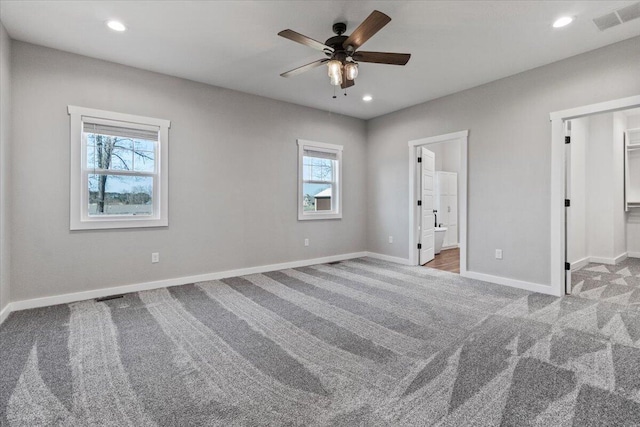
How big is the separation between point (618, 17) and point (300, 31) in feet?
9.46

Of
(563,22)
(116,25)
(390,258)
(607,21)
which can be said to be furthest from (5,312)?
(607,21)

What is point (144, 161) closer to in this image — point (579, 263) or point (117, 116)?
point (117, 116)

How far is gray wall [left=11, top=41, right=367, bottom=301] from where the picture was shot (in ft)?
10.6

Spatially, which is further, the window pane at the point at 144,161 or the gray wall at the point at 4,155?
the window pane at the point at 144,161

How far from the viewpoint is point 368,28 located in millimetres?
2309

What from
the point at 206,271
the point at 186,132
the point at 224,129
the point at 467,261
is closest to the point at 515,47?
the point at 467,261

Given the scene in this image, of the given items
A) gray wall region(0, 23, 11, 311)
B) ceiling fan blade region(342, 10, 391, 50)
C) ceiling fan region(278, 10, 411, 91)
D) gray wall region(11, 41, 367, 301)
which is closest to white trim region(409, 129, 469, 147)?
gray wall region(11, 41, 367, 301)

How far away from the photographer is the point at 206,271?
4.36 metres

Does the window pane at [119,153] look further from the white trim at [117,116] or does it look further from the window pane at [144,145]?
the white trim at [117,116]

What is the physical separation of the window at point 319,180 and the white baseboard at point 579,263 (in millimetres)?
3929

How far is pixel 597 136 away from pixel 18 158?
27.7ft

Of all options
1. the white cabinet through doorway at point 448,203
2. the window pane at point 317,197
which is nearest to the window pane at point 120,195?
the window pane at point 317,197

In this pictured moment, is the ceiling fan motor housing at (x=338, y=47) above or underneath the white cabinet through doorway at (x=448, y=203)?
above

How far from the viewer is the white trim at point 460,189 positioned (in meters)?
4.52
